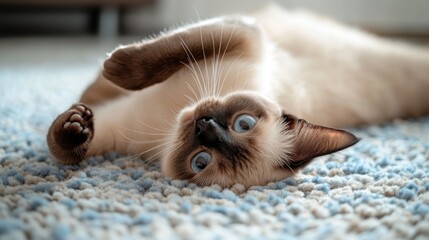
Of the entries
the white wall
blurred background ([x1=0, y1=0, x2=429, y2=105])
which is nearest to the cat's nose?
blurred background ([x1=0, y1=0, x2=429, y2=105])

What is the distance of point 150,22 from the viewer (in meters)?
4.56

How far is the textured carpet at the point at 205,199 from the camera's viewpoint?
0.77 metres

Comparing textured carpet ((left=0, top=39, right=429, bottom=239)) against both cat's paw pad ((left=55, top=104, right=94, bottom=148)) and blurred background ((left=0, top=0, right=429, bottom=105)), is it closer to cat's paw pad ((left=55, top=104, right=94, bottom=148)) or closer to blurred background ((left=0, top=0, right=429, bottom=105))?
cat's paw pad ((left=55, top=104, right=94, bottom=148))

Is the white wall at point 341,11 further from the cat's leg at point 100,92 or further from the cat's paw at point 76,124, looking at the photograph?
the cat's paw at point 76,124

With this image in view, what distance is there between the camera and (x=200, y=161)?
107 centimetres

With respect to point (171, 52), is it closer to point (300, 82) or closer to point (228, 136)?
point (228, 136)

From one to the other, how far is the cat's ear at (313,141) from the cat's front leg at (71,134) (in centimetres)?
44

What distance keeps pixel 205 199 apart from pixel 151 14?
380 cm

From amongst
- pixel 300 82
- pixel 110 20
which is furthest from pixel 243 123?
pixel 110 20

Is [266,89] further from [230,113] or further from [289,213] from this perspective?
[289,213]

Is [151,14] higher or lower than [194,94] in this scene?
higher

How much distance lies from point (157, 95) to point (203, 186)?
1.24 feet

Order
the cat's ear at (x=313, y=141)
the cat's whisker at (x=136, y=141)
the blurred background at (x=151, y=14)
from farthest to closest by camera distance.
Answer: the blurred background at (x=151, y=14), the cat's whisker at (x=136, y=141), the cat's ear at (x=313, y=141)

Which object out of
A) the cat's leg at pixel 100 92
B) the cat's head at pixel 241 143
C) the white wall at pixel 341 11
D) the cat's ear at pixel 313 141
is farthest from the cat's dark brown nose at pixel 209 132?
the white wall at pixel 341 11
